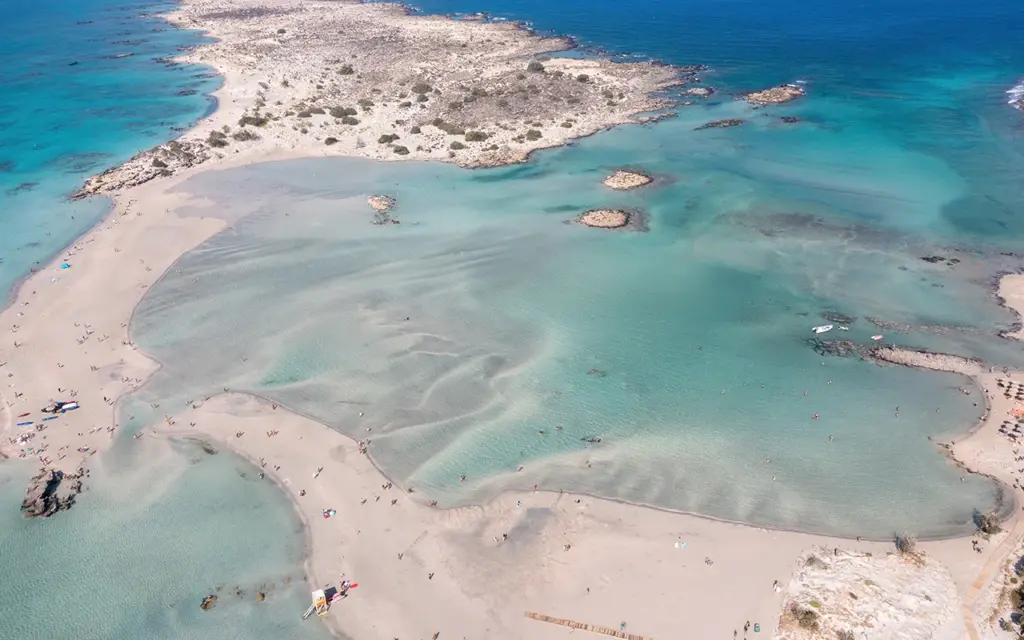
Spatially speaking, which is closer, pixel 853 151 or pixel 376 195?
pixel 376 195

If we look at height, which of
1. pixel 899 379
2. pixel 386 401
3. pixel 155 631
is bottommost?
pixel 155 631

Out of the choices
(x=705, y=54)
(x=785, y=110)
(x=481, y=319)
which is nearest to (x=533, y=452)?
(x=481, y=319)

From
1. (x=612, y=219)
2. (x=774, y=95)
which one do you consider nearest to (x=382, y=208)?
(x=612, y=219)

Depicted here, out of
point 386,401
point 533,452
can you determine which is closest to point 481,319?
point 386,401

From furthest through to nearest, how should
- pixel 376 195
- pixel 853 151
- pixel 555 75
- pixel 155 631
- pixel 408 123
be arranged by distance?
pixel 555 75 → pixel 408 123 → pixel 853 151 → pixel 376 195 → pixel 155 631

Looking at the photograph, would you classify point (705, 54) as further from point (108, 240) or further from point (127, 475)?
point (127, 475)

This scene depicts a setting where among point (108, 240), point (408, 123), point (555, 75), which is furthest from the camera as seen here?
point (555, 75)

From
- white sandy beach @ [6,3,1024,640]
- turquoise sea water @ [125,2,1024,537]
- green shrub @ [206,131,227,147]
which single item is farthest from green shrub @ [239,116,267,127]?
white sandy beach @ [6,3,1024,640]

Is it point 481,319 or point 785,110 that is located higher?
point 785,110

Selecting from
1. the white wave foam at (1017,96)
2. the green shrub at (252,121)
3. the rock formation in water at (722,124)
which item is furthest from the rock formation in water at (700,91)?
the green shrub at (252,121)
